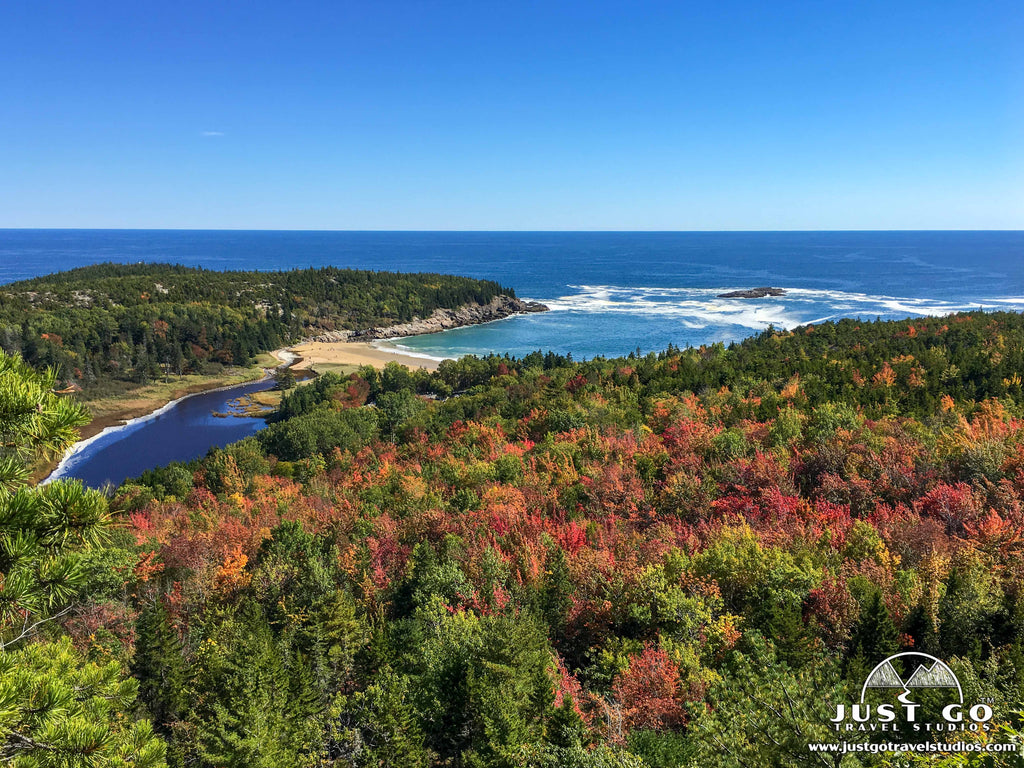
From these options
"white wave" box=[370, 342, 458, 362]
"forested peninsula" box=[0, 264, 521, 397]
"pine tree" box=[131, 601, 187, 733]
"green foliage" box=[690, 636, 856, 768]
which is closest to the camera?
"green foliage" box=[690, 636, 856, 768]

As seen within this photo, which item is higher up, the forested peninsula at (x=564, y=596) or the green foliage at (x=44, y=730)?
the green foliage at (x=44, y=730)

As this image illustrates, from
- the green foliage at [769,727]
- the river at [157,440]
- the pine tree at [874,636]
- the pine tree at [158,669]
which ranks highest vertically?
the green foliage at [769,727]

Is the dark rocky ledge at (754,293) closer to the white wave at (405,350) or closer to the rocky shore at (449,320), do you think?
the rocky shore at (449,320)

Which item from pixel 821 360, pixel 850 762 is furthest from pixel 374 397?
pixel 850 762

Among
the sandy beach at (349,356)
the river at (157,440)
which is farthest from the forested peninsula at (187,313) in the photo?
the river at (157,440)

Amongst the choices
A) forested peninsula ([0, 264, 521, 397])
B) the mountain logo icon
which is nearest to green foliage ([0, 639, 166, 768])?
the mountain logo icon

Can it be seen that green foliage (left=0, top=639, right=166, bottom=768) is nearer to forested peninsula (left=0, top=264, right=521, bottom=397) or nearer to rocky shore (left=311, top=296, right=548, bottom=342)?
forested peninsula (left=0, top=264, right=521, bottom=397)
